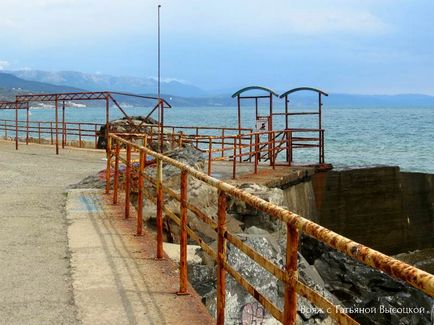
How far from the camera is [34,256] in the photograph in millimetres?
5875

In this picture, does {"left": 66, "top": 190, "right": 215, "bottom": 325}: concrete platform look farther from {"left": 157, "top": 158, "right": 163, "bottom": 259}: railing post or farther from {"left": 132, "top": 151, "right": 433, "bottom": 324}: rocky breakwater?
{"left": 132, "top": 151, "right": 433, "bottom": 324}: rocky breakwater

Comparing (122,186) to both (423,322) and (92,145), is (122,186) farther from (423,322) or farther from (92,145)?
(92,145)

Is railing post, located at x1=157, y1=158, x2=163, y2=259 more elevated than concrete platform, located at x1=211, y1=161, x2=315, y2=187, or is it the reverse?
railing post, located at x1=157, y1=158, x2=163, y2=259

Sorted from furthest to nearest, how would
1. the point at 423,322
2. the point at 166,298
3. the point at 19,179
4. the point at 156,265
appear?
1. the point at 19,179
2. the point at 423,322
3. the point at 156,265
4. the point at 166,298

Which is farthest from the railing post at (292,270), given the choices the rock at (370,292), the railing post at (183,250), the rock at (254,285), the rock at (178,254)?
the rock at (370,292)

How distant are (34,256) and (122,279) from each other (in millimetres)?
1369

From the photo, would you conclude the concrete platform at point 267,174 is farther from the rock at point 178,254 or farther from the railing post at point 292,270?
the railing post at point 292,270

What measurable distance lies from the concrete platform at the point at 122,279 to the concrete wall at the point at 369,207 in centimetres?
902

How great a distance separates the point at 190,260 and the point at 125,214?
1766 mm

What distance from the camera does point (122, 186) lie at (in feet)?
35.5

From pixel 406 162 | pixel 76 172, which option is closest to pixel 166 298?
pixel 76 172

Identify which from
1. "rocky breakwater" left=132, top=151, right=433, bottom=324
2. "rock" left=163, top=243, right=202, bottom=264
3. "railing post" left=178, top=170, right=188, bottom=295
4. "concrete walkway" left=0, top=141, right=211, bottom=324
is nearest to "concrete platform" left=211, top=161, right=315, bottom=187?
"rocky breakwater" left=132, top=151, right=433, bottom=324

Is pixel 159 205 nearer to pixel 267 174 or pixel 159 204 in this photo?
pixel 159 204

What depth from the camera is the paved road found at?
4301 mm
